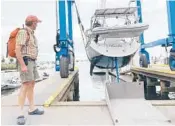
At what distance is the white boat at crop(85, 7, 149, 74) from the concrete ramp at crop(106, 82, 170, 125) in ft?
7.20

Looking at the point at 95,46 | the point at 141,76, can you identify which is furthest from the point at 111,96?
the point at 141,76

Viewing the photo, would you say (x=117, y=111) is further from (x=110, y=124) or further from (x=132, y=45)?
(x=132, y=45)

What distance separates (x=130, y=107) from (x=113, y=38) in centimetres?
340

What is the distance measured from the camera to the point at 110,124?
3301 mm

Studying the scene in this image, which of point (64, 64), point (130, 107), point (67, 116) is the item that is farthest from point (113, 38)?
point (67, 116)

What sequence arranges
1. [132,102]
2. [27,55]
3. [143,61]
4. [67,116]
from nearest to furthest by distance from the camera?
[27,55] < [67,116] < [132,102] < [143,61]

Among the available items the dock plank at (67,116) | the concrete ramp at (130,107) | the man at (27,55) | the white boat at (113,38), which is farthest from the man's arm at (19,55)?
the white boat at (113,38)

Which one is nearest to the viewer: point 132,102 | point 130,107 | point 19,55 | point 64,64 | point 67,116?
point 19,55

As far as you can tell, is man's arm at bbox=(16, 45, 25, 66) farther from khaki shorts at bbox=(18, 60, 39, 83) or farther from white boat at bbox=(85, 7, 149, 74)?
white boat at bbox=(85, 7, 149, 74)

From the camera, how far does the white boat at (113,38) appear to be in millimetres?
6508

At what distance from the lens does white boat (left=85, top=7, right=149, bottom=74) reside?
6508 millimetres

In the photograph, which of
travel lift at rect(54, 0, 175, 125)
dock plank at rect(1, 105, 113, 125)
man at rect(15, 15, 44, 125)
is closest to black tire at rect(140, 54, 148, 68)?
travel lift at rect(54, 0, 175, 125)

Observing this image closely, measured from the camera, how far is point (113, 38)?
7270mm

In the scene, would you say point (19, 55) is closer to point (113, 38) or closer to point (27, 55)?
point (27, 55)
